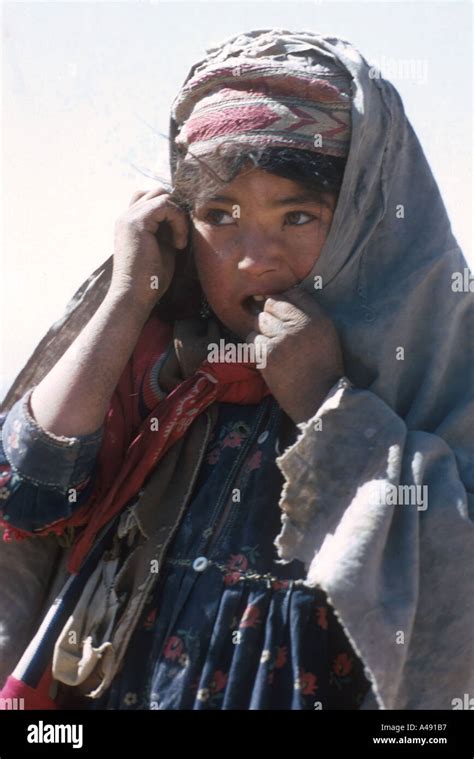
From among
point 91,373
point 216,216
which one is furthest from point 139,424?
point 216,216

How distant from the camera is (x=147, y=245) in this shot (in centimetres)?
292

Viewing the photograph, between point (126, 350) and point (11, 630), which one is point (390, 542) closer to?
point (126, 350)

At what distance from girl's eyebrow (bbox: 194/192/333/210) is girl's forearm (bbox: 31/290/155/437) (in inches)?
14.1

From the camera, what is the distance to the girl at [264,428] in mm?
2449

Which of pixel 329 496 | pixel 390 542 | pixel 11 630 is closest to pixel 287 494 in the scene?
pixel 329 496

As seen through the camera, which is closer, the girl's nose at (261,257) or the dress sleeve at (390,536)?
the dress sleeve at (390,536)

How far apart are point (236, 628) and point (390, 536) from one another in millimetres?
417

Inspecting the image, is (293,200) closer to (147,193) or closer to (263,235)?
(263,235)

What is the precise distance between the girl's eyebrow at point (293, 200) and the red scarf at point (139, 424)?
1.42ft

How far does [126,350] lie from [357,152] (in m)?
0.80

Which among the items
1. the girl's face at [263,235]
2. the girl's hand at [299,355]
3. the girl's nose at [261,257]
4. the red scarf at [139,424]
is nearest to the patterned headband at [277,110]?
the girl's face at [263,235]

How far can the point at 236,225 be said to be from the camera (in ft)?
9.33

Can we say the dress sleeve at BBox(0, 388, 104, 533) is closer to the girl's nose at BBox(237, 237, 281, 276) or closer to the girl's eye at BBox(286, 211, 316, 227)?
the girl's nose at BBox(237, 237, 281, 276)

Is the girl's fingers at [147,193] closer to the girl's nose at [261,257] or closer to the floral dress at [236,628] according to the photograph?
the girl's nose at [261,257]
